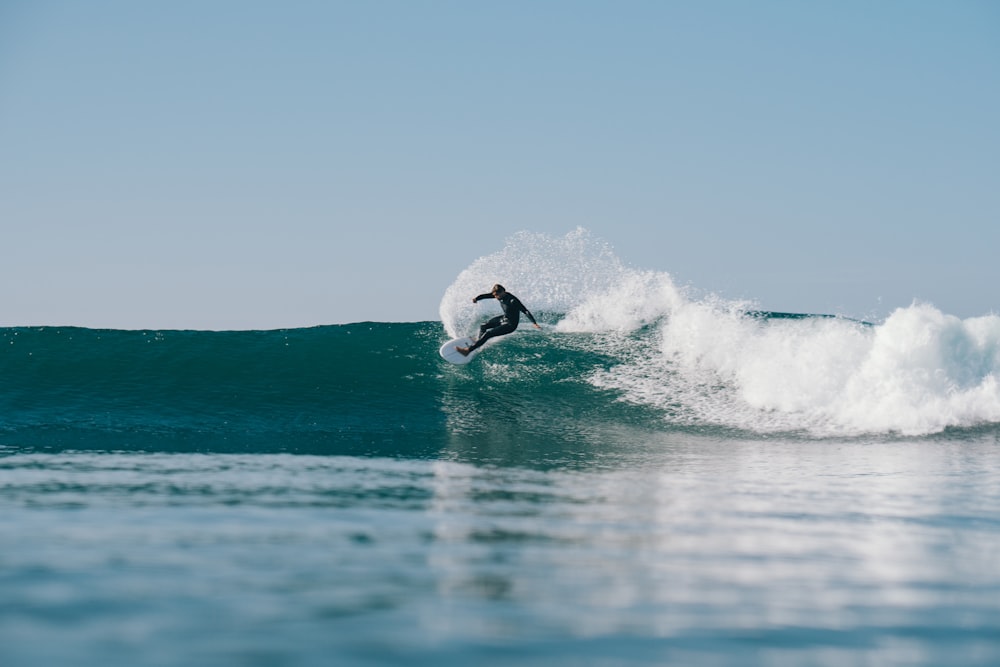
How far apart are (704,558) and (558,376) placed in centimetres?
1095

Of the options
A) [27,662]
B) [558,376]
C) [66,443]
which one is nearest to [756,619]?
[27,662]

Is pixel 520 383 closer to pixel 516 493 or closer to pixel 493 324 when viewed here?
pixel 493 324

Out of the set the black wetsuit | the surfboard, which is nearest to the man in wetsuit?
the black wetsuit

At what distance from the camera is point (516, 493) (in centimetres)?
735

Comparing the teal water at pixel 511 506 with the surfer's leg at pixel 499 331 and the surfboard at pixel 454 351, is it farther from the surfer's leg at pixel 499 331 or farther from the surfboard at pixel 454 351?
the surfer's leg at pixel 499 331

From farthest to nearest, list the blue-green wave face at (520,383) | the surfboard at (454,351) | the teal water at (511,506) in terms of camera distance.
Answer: the surfboard at (454,351) < the blue-green wave face at (520,383) < the teal water at (511,506)

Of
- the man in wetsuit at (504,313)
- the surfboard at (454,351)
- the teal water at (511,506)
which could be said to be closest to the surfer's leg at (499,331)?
the man in wetsuit at (504,313)

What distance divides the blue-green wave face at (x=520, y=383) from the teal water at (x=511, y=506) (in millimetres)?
75

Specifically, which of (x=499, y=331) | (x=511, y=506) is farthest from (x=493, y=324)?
(x=511, y=506)

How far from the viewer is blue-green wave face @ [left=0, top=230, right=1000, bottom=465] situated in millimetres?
12180

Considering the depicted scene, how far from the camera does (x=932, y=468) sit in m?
9.30

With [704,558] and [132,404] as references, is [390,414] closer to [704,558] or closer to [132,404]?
[132,404]

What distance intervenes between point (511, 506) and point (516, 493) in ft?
2.44

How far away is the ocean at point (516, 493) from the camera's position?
11.2 feet
